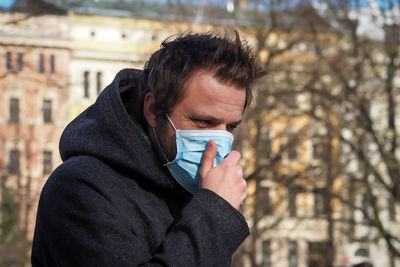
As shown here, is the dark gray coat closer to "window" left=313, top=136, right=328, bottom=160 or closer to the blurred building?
the blurred building

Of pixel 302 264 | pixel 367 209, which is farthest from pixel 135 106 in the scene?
pixel 302 264

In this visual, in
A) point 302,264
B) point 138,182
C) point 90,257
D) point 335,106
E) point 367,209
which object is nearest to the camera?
point 90,257

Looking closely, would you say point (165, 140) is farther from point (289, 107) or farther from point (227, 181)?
point (289, 107)

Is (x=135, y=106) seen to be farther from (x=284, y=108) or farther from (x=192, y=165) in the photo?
(x=284, y=108)

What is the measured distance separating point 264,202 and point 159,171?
2364 cm

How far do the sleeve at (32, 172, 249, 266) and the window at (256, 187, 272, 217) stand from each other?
2067 centimetres

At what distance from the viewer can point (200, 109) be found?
2.13m

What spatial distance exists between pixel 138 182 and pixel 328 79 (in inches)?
796

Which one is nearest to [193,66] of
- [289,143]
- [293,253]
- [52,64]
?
A: [289,143]

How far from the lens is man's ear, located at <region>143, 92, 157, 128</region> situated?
217 centimetres

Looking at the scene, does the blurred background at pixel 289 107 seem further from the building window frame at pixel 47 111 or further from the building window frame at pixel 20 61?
the building window frame at pixel 20 61

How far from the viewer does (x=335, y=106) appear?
20891 mm

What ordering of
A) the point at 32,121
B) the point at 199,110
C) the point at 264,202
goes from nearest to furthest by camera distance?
the point at 199,110, the point at 32,121, the point at 264,202

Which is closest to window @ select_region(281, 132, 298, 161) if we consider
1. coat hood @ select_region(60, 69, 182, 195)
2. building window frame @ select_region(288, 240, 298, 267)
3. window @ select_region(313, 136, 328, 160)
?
window @ select_region(313, 136, 328, 160)
